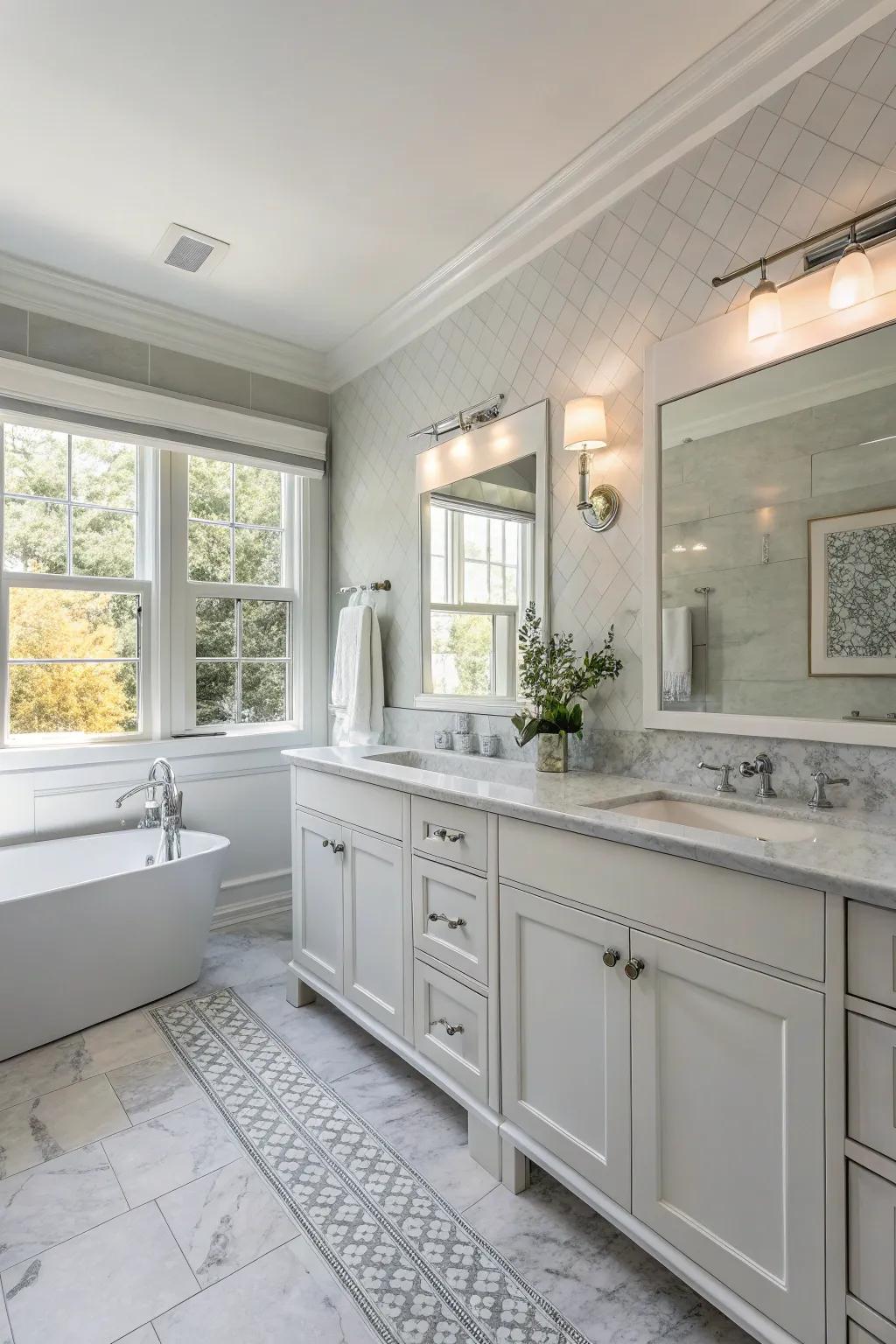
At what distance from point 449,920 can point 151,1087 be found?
3.46 feet

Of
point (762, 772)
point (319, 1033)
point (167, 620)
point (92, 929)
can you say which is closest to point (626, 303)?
point (762, 772)

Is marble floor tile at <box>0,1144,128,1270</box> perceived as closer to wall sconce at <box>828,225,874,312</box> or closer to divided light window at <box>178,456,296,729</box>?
divided light window at <box>178,456,296,729</box>

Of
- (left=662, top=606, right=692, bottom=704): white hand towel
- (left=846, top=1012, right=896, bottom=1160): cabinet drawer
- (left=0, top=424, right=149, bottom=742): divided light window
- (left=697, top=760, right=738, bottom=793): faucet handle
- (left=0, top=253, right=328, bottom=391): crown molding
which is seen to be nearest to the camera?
(left=846, top=1012, right=896, bottom=1160): cabinet drawer

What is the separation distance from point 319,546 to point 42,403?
131 centimetres

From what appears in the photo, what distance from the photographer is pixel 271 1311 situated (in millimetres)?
1336

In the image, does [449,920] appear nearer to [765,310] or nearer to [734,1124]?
[734,1124]

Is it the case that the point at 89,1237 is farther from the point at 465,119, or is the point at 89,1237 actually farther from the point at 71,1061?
the point at 465,119

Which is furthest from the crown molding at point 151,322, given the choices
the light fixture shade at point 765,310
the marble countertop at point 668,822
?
the light fixture shade at point 765,310

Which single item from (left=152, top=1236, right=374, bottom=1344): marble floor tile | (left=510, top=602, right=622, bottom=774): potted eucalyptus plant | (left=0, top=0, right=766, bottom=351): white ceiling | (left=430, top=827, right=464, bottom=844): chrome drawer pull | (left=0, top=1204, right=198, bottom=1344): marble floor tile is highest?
(left=0, top=0, right=766, bottom=351): white ceiling

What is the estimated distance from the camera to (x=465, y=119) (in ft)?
6.40

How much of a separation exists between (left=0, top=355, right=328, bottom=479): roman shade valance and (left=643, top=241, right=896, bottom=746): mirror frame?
1.98 metres

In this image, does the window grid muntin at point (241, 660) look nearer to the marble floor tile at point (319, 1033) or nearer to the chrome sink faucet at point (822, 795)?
the marble floor tile at point (319, 1033)

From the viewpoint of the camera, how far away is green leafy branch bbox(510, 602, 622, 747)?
6.87ft

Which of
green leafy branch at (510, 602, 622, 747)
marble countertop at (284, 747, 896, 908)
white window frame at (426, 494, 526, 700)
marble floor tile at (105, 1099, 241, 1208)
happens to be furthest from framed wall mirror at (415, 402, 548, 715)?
marble floor tile at (105, 1099, 241, 1208)
